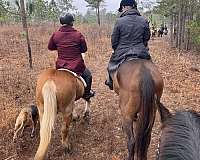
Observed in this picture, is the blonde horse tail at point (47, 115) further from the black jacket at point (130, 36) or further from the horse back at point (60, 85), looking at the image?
the black jacket at point (130, 36)

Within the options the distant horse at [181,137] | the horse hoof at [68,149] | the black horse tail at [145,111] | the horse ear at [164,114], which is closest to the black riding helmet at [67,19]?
the black horse tail at [145,111]

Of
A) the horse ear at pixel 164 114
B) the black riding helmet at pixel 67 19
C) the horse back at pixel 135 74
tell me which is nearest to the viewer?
the horse ear at pixel 164 114

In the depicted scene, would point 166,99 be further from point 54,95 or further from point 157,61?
point 157,61

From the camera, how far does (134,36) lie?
530 centimetres

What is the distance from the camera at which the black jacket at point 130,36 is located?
525 centimetres

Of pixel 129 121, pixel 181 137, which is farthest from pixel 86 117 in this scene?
pixel 181 137

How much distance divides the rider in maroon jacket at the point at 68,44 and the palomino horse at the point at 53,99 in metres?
0.41

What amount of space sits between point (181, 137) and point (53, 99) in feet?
10.4

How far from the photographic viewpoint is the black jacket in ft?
17.2

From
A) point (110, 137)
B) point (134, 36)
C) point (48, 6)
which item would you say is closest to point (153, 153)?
point (110, 137)

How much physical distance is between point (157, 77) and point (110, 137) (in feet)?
6.38

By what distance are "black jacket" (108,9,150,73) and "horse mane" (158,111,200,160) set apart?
10.2 feet

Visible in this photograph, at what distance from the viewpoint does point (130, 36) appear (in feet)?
17.5

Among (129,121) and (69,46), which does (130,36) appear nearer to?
(69,46)
